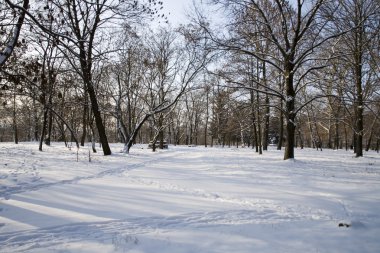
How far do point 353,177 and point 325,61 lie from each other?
7.13 m

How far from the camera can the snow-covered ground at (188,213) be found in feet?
15.4

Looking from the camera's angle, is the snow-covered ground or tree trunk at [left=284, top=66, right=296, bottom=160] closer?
the snow-covered ground

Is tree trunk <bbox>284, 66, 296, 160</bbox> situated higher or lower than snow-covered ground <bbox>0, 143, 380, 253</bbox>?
higher

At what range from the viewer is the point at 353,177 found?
35.0 feet

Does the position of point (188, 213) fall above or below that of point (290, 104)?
below

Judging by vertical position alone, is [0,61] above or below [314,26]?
below

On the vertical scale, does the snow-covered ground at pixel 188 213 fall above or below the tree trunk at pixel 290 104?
below

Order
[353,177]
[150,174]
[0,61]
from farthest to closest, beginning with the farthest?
[150,174], [353,177], [0,61]

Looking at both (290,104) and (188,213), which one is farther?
(290,104)

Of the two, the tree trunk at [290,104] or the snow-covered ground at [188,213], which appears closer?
the snow-covered ground at [188,213]

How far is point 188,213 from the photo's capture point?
20.5ft

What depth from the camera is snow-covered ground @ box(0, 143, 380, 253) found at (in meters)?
4.70

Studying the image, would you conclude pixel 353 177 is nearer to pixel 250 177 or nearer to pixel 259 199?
pixel 250 177

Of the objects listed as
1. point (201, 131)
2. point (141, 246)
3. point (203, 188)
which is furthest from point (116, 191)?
point (201, 131)
